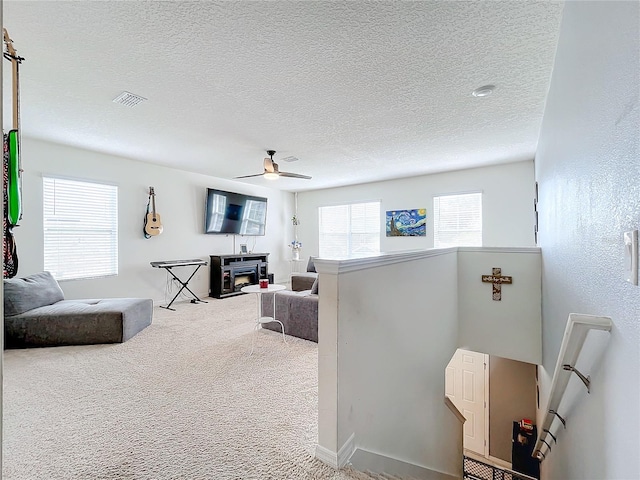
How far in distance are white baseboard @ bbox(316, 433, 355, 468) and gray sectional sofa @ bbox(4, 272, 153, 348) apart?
2840mm

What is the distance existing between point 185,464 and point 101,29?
2.64m

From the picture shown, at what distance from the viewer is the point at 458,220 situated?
19.3ft

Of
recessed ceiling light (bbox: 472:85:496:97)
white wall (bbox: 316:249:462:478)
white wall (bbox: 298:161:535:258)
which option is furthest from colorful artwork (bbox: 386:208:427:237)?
recessed ceiling light (bbox: 472:85:496:97)

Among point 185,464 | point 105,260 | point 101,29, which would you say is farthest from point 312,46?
point 105,260

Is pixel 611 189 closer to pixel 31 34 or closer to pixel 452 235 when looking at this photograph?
pixel 31 34

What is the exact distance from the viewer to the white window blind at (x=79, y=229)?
4.30m

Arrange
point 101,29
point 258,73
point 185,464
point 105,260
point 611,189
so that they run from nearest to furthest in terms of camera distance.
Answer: point 611,189, point 185,464, point 101,29, point 258,73, point 105,260

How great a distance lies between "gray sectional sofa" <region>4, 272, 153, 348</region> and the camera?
3.29m

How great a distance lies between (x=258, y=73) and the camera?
246 centimetres

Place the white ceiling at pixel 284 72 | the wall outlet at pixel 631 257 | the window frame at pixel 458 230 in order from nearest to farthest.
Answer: the wall outlet at pixel 631 257 < the white ceiling at pixel 284 72 < the window frame at pixel 458 230

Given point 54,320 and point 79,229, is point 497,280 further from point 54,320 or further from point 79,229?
point 79,229

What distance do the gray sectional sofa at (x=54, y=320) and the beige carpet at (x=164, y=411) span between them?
140 mm

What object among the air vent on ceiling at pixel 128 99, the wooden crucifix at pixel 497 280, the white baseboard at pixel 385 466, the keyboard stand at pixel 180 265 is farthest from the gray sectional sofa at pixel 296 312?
the air vent on ceiling at pixel 128 99

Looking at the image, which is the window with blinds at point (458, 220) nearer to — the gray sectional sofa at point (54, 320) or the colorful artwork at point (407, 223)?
the colorful artwork at point (407, 223)
